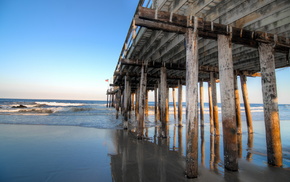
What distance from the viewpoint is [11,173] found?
3.94 metres

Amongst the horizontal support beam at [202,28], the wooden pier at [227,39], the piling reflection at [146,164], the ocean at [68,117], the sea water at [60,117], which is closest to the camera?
the horizontal support beam at [202,28]

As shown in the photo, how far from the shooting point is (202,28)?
3.89 m

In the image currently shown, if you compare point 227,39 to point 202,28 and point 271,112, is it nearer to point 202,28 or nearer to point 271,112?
point 202,28

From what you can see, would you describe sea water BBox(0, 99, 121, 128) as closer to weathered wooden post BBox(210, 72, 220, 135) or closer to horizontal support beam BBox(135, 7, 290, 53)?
weathered wooden post BBox(210, 72, 220, 135)

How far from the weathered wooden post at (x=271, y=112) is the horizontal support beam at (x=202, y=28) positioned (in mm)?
650

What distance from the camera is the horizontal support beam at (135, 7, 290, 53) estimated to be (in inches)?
137

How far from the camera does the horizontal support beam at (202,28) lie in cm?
348

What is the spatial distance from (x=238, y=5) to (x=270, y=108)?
3.30m

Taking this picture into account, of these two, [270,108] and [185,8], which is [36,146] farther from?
[270,108]

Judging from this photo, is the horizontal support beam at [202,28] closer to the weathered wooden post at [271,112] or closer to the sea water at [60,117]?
the weathered wooden post at [271,112]

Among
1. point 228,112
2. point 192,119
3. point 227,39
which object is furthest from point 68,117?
point 227,39

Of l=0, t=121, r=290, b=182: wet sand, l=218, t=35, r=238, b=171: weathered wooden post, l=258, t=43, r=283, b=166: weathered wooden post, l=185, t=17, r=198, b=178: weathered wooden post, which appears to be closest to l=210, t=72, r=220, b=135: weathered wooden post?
l=0, t=121, r=290, b=182: wet sand

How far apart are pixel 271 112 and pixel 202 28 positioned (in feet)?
11.2

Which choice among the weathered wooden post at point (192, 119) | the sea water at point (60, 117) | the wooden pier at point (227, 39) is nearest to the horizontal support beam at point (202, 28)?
the wooden pier at point (227, 39)
